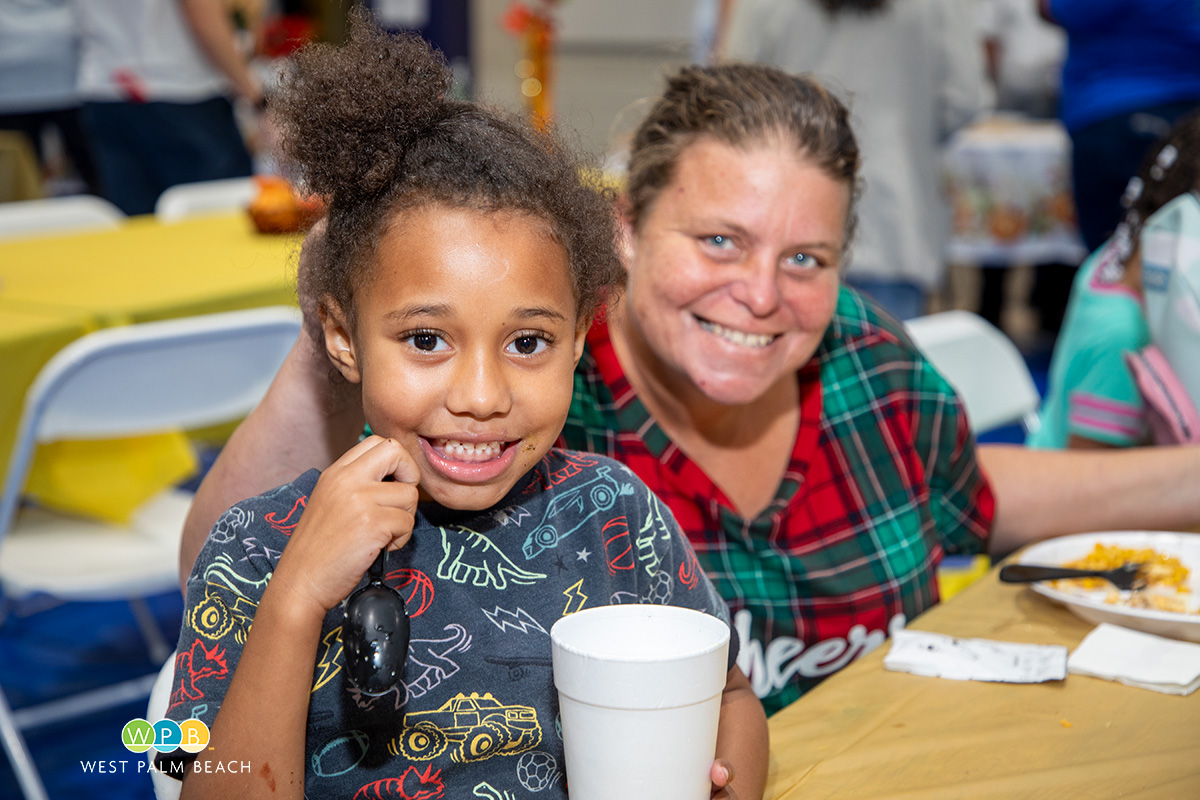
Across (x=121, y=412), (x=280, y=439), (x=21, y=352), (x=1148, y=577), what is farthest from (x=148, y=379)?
(x=1148, y=577)

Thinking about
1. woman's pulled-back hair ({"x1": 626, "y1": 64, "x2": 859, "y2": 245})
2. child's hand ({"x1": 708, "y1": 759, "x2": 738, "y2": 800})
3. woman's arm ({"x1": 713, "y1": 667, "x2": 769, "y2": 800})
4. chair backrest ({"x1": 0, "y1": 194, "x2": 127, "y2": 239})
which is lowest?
chair backrest ({"x1": 0, "y1": 194, "x2": 127, "y2": 239})

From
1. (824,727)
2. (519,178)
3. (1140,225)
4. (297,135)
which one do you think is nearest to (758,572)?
(824,727)

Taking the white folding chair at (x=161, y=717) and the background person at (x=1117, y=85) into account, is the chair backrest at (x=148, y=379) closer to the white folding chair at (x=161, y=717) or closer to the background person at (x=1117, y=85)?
the white folding chair at (x=161, y=717)

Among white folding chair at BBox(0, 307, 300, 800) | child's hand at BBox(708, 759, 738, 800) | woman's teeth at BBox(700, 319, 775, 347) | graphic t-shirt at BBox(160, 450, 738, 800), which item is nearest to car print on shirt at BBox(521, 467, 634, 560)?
graphic t-shirt at BBox(160, 450, 738, 800)

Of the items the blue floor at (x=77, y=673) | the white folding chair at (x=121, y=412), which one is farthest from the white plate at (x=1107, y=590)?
the blue floor at (x=77, y=673)

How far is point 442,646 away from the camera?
39.3 inches

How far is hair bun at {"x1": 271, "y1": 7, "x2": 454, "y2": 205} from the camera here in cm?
100

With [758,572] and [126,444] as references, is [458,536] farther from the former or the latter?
[126,444]

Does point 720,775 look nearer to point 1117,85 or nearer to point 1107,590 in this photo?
Answer: point 1107,590

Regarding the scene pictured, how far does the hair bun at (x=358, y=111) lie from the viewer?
1.00 metres

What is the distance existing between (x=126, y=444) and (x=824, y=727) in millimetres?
1875

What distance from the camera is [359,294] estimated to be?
A: 101cm

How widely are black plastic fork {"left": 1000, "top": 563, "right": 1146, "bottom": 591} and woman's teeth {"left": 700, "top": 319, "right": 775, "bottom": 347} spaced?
0.42m

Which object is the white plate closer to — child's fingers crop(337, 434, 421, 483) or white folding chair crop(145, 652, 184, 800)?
child's fingers crop(337, 434, 421, 483)
